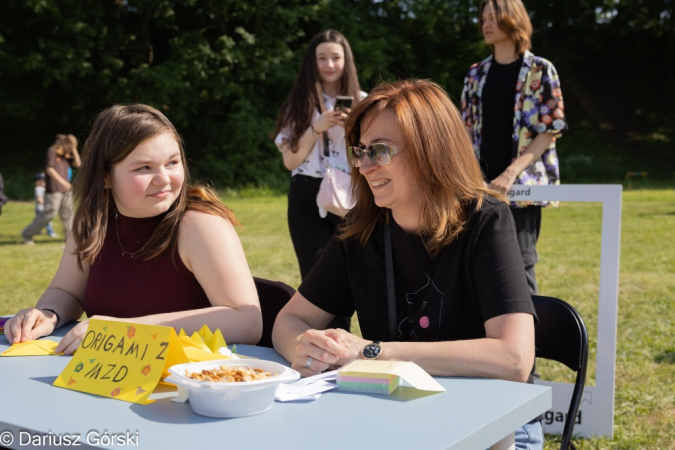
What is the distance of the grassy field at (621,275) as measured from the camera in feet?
12.3

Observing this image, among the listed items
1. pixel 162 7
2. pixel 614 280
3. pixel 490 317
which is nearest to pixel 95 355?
pixel 490 317

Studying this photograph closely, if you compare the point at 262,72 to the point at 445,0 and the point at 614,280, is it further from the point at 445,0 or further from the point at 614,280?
the point at 614,280

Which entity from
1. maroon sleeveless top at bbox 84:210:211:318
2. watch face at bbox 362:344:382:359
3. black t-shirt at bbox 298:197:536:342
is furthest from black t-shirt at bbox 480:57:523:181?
watch face at bbox 362:344:382:359

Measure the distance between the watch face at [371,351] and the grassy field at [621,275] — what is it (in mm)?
1910

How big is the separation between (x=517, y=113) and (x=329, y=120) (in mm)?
963

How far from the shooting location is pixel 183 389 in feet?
4.90

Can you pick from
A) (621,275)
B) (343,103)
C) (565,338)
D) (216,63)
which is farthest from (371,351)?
(216,63)

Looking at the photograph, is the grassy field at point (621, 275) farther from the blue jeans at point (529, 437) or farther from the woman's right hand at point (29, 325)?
the woman's right hand at point (29, 325)

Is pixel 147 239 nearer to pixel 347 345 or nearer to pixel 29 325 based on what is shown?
pixel 29 325

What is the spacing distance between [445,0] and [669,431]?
925 inches

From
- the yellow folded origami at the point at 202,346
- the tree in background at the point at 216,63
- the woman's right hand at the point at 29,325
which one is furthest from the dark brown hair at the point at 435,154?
the tree in background at the point at 216,63

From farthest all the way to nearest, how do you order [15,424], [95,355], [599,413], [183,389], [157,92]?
[157,92], [599,413], [95,355], [183,389], [15,424]

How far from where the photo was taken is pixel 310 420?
1.37 meters

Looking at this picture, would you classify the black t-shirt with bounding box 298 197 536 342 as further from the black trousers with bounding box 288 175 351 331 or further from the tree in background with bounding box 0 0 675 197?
the tree in background with bounding box 0 0 675 197
